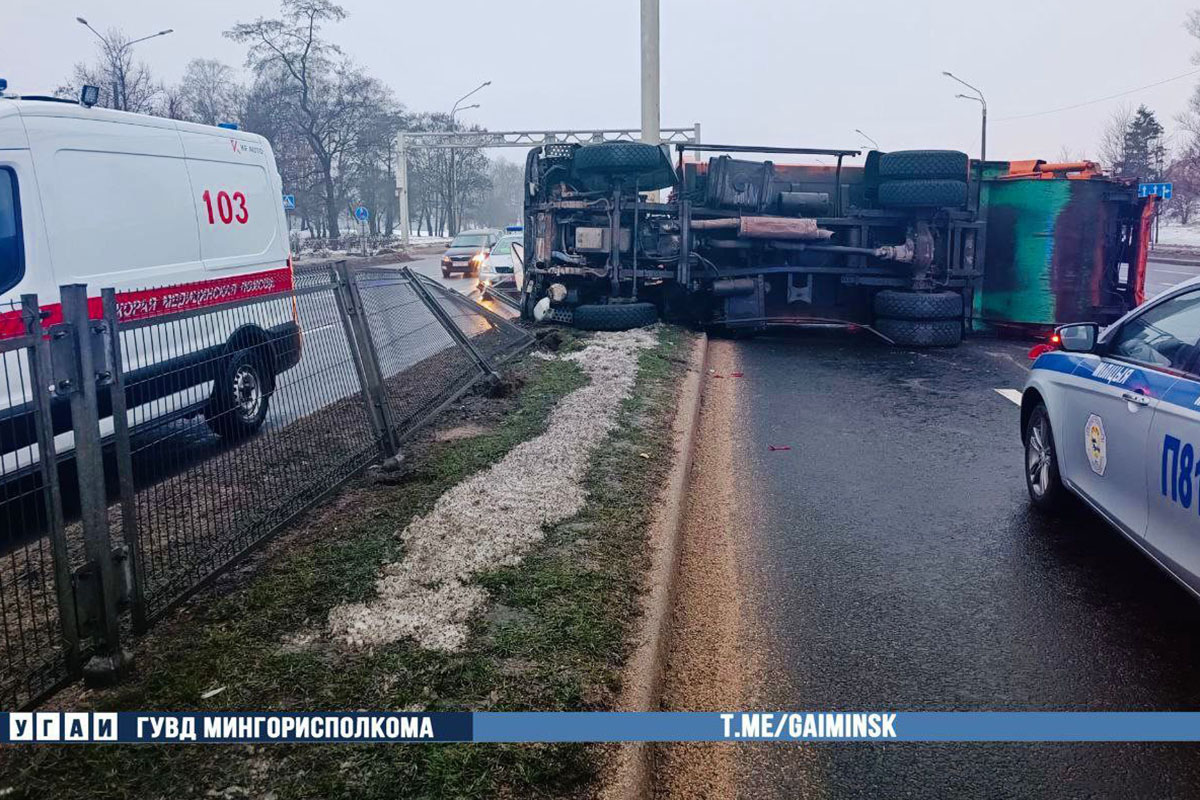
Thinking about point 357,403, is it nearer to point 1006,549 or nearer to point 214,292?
point 214,292

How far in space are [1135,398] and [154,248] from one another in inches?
256

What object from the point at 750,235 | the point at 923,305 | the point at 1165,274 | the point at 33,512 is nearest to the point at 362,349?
the point at 33,512

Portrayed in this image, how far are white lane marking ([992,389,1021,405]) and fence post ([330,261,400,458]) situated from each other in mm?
6404

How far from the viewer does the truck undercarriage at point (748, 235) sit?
13.5 metres

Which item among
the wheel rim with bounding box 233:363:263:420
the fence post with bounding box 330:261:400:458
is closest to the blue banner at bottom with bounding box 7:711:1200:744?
the wheel rim with bounding box 233:363:263:420

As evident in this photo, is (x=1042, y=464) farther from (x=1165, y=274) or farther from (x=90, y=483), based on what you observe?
(x=1165, y=274)

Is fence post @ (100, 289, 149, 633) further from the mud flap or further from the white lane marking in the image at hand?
the mud flap

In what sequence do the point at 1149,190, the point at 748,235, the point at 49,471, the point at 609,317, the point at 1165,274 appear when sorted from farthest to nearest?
the point at 1165,274, the point at 748,235, the point at 609,317, the point at 1149,190, the point at 49,471

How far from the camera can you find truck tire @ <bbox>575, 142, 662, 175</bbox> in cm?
1337

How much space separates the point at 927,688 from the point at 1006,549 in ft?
6.25

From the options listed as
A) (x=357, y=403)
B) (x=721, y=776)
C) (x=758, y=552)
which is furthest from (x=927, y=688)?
(x=357, y=403)

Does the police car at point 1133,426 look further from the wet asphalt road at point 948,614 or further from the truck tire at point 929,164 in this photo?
the truck tire at point 929,164

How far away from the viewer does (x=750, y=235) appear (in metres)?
13.7

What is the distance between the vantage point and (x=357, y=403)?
6707 millimetres
